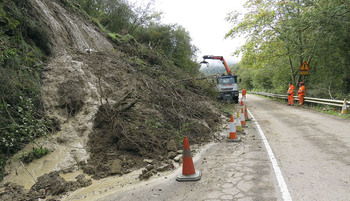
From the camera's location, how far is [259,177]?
13.5 ft

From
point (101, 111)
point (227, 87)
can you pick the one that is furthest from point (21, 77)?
point (227, 87)

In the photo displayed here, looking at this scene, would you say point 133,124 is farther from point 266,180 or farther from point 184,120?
point 266,180

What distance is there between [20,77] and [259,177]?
6.09 metres

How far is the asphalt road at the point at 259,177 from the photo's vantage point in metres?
3.48

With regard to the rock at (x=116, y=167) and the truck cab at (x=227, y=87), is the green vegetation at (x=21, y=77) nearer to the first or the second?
the rock at (x=116, y=167)

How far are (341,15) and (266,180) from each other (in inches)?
500

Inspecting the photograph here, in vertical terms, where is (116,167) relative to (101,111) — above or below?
below

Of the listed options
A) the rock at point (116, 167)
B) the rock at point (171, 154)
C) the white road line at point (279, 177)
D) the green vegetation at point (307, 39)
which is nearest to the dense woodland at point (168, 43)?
the green vegetation at point (307, 39)

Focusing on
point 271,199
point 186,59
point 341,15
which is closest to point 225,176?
point 271,199

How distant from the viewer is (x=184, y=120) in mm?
7324

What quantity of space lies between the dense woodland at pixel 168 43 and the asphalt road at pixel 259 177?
2.68m

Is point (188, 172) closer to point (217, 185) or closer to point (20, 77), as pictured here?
point (217, 185)

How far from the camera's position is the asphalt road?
11.4 ft

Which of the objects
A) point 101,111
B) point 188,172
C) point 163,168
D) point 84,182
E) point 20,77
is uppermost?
point 20,77
